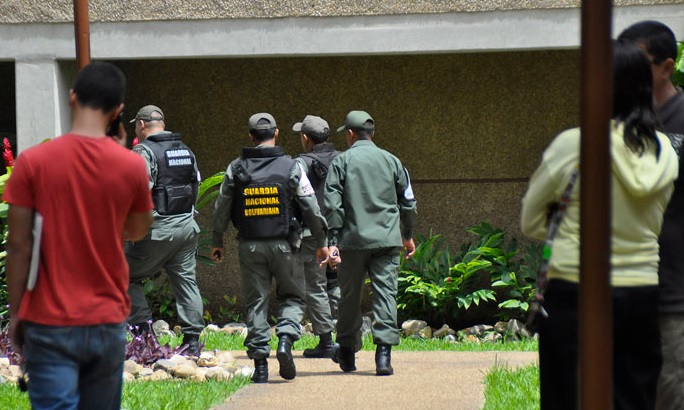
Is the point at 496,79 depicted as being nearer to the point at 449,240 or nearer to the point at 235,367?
the point at 449,240

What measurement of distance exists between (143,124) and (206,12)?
2790mm

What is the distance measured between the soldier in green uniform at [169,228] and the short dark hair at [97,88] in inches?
176

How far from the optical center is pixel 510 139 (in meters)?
12.5

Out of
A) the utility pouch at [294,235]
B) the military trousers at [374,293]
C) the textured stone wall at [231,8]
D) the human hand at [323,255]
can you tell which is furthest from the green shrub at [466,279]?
the utility pouch at [294,235]

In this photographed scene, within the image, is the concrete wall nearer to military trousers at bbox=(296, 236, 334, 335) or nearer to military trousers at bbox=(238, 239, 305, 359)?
military trousers at bbox=(296, 236, 334, 335)

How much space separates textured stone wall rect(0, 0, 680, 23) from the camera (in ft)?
36.0

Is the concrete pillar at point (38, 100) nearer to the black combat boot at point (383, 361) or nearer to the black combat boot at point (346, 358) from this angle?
the black combat boot at point (346, 358)

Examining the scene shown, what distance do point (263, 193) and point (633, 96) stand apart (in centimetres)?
441

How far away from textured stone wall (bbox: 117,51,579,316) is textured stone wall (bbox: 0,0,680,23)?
150 centimetres

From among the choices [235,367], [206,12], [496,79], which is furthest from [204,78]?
[235,367]

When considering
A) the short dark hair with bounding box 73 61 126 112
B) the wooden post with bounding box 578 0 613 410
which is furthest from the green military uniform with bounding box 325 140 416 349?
the wooden post with bounding box 578 0 613 410

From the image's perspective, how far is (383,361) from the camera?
836 cm

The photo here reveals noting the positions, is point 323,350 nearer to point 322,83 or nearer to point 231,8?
point 231,8

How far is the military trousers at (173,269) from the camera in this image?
8758 mm
